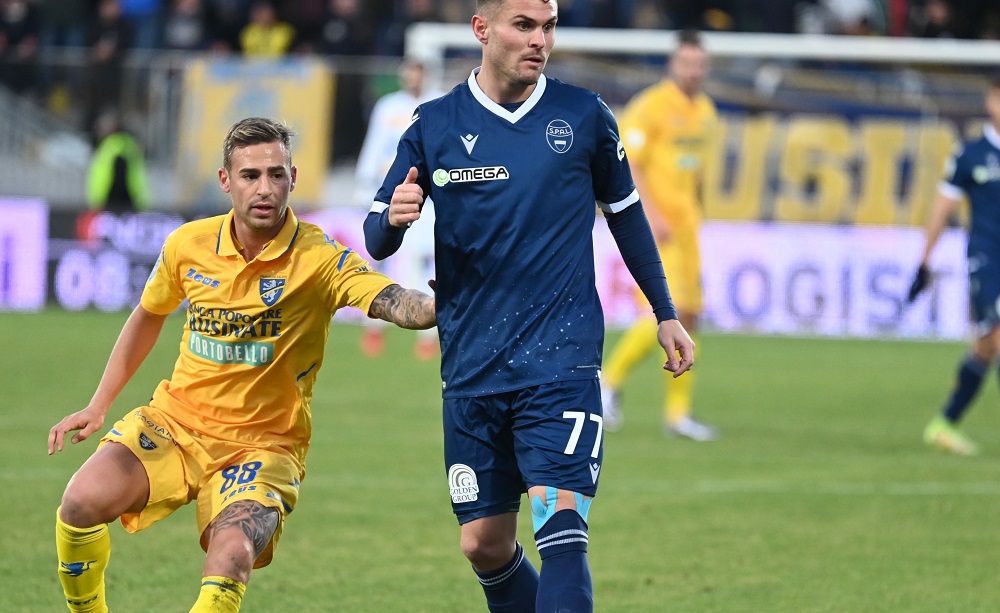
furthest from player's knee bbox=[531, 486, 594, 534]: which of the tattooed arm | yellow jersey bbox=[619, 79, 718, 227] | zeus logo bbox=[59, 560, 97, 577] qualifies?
yellow jersey bbox=[619, 79, 718, 227]

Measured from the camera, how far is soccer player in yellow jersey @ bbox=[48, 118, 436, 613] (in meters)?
4.65

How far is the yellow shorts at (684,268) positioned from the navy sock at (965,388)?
1.78 m

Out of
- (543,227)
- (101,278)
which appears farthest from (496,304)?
(101,278)

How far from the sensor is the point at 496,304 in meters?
4.56

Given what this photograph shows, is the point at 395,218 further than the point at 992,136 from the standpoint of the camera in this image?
No

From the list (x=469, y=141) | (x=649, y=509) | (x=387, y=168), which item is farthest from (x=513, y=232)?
(x=387, y=168)

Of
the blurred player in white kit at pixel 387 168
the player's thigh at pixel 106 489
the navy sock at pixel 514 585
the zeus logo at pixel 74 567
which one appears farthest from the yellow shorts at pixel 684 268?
the zeus logo at pixel 74 567

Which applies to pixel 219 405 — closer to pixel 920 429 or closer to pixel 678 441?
pixel 678 441

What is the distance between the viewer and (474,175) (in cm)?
455

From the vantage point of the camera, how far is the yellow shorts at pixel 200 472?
4.69 m

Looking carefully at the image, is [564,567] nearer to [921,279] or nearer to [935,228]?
[921,279]

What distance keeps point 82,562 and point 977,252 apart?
671 centimetres

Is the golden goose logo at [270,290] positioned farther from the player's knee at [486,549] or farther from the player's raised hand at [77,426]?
the player's knee at [486,549]

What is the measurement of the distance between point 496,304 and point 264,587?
2121 mm
